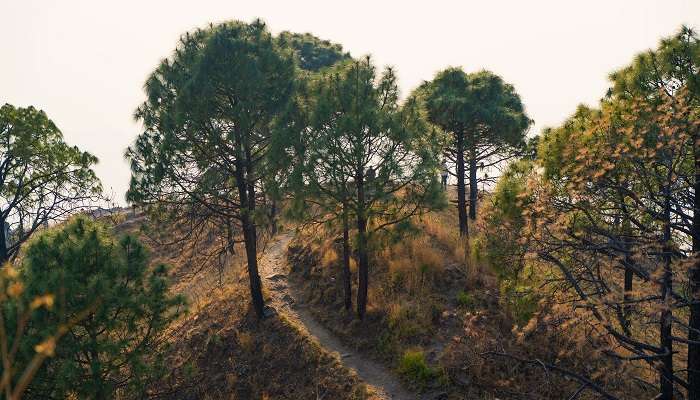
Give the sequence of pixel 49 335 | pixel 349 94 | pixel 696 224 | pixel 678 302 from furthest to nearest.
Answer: pixel 349 94
pixel 49 335
pixel 696 224
pixel 678 302

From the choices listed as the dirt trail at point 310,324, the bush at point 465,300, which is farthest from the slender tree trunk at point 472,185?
the dirt trail at point 310,324

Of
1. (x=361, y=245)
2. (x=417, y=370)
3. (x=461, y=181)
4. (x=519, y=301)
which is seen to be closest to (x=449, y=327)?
(x=417, y=370)

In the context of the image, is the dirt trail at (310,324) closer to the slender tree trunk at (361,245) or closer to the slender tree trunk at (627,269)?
the slender tree trunk at (361,245)

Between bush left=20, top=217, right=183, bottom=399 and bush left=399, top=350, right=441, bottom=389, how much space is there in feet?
21.3

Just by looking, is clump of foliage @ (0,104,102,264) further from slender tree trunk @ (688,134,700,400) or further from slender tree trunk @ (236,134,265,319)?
slender tree trunk @ (688,134,700,400)

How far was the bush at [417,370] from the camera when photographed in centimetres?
1338

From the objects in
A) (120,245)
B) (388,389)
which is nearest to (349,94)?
(120,245)

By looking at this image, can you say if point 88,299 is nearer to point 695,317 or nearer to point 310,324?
point 310,324

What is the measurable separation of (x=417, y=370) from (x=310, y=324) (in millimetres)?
4986

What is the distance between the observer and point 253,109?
15.9 meters

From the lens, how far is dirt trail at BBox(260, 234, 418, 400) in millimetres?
13586

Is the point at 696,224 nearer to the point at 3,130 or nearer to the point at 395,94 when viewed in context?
the point at 395,94

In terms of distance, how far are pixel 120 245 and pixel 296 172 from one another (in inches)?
197

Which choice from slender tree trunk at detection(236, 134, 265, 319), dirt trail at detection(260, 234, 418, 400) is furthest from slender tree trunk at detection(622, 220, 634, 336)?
slender tree trunk at detection(236, 134, 265, 319)
